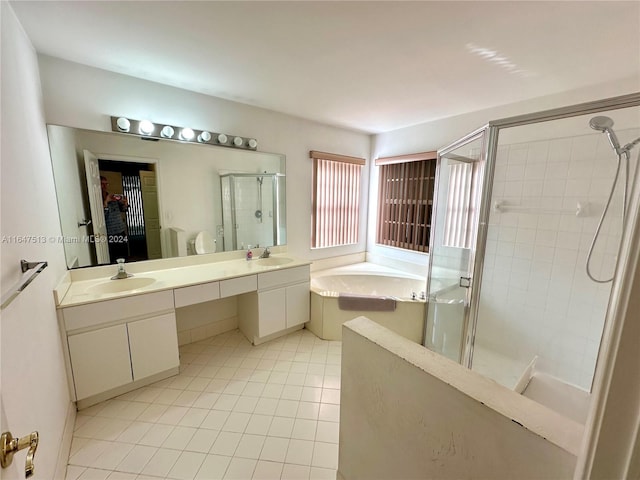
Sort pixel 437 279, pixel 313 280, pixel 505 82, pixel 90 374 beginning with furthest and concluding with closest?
pixel 313 280 → pixel 437 279 → pixel 505 82 → pixel 90 374

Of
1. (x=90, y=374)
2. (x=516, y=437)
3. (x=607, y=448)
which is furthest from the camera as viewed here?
(x=90, y=374)

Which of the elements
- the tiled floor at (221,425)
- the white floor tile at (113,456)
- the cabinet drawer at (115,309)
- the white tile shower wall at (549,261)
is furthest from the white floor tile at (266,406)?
the white tile shower wall at (549,261)

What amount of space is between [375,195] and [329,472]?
121 inches

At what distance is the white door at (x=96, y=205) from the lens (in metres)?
1.93

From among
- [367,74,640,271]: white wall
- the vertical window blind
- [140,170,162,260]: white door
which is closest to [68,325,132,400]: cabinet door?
[140,170,162,260]: white door

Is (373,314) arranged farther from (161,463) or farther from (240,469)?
(161,463)

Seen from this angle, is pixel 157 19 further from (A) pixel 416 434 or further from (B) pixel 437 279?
(B) pixel 437 279

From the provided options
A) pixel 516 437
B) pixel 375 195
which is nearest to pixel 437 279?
pixel 375 195

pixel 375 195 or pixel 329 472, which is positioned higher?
pixel 375 195

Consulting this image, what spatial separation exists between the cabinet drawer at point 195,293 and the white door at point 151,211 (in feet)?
1.80

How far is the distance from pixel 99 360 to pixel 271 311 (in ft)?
4.12

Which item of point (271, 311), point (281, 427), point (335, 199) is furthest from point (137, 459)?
point (335, 199)

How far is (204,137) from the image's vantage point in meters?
2.33

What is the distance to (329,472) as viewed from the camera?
Answer: 138 centimetres
